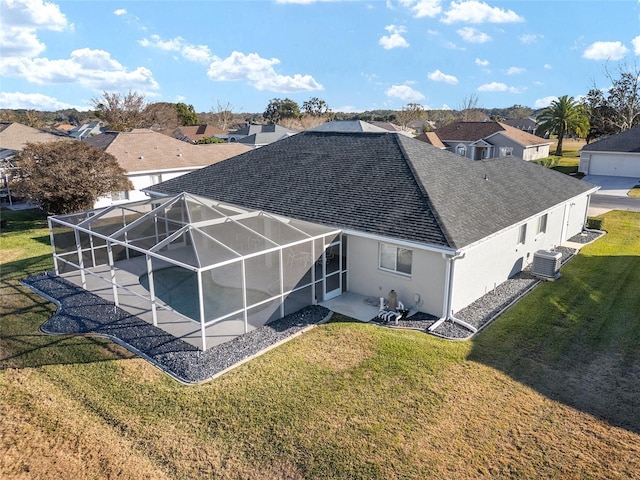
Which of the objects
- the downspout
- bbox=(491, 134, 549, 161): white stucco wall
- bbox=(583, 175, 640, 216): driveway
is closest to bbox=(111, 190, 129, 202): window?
the downspout

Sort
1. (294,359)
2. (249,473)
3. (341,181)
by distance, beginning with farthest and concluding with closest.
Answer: (341,181) → (294,359) → (249,473)

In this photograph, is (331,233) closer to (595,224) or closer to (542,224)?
(542,224)

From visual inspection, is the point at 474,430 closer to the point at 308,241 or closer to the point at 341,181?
the point at 308,241

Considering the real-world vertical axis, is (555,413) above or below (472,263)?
below

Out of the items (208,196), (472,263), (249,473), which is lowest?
(249,473)

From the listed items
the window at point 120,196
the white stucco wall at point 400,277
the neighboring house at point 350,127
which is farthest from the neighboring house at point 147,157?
the white stucco wall at point 400,277

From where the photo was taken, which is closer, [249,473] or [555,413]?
[249,473]

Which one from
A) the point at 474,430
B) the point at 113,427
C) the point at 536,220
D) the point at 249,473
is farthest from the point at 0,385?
the point at 536,220
